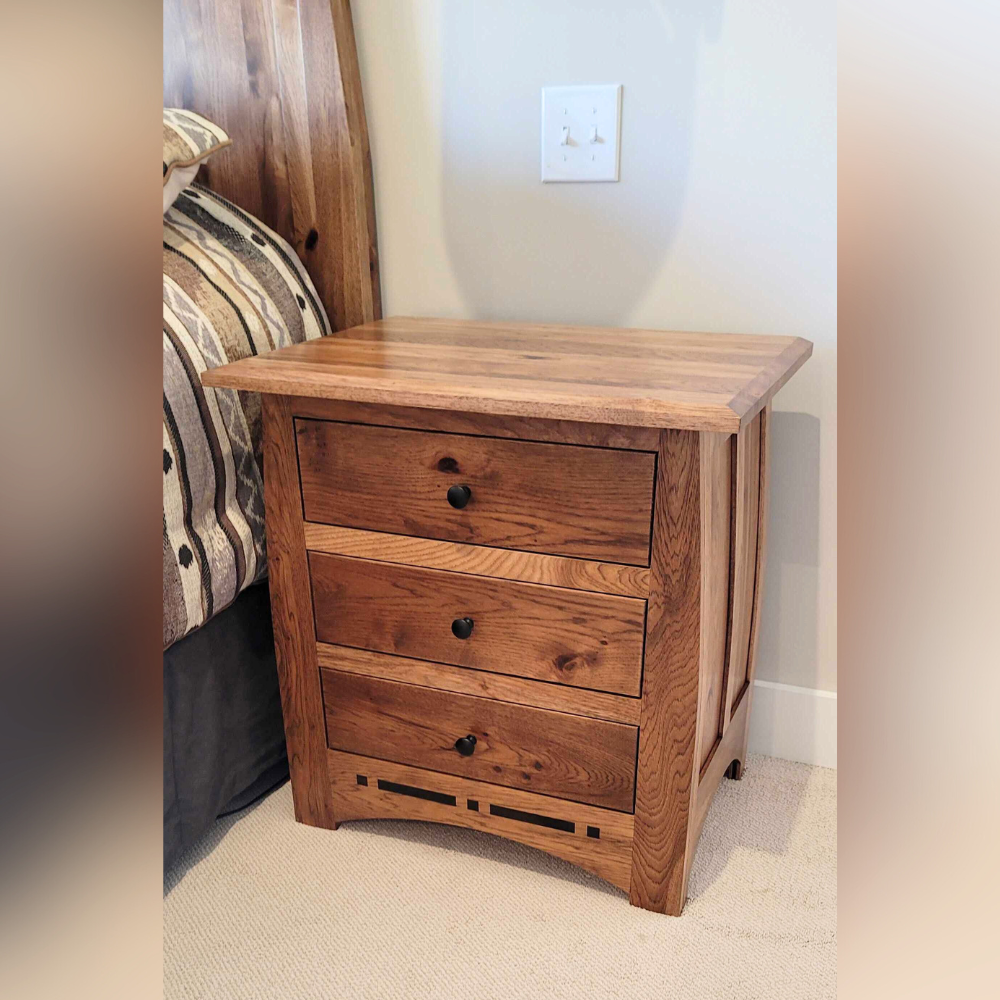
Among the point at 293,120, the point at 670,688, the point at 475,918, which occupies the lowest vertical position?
the point at 475,918

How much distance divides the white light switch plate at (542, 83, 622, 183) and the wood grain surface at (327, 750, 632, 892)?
0.84 metres

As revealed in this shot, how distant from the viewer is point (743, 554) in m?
1.30

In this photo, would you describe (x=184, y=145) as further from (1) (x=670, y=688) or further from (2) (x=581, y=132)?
(1) (x=670, y=688)

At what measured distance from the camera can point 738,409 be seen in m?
0.93

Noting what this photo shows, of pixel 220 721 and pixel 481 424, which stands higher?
pixel 481 424

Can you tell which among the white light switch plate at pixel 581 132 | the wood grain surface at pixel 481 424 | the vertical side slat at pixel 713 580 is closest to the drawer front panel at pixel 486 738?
the vertical side slat at pixel 713 580

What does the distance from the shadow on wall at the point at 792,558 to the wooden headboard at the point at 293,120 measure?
658 millimetres

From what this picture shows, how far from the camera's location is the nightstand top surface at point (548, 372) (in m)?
0.97

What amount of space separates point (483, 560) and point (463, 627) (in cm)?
9

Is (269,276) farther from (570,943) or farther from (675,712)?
(570,943)

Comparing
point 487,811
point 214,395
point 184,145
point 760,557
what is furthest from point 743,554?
point 184,145

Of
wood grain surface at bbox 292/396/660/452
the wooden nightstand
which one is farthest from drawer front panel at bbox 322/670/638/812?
wood grain surface at bbox 292/396/660/452
